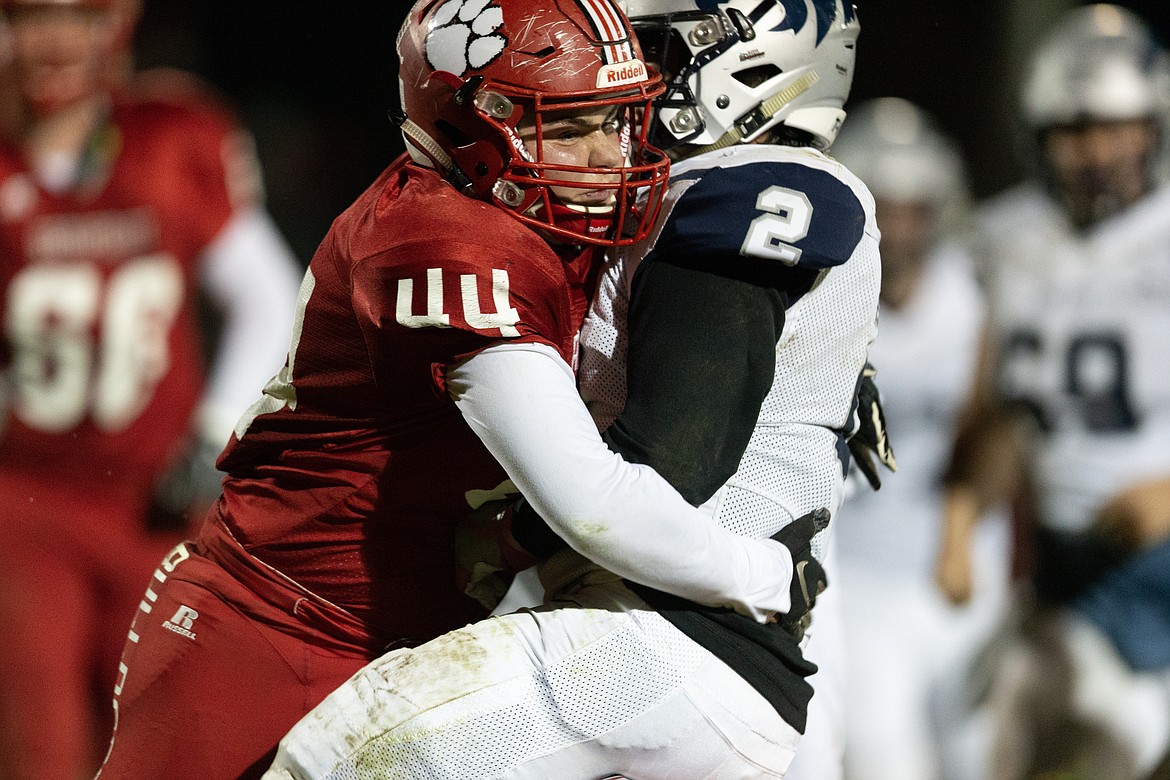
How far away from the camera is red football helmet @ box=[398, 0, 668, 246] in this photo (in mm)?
2291

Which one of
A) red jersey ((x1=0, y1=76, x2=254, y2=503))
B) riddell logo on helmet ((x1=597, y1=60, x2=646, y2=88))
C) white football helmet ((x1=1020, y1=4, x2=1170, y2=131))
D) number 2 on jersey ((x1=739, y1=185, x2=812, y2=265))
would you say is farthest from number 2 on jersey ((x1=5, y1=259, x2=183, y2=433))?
white football helmet ((x1=1020, y1=4, x2=1170, y2=131))

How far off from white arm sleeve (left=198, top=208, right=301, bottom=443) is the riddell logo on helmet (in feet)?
8.45

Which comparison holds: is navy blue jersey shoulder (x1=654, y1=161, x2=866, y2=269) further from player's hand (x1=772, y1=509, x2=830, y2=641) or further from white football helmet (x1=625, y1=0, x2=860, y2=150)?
player's hand (x1=772, y1=509, x2=830, y2=641)

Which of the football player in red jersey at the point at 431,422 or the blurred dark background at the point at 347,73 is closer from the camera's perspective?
the football player in red jersey at the point at 431,422

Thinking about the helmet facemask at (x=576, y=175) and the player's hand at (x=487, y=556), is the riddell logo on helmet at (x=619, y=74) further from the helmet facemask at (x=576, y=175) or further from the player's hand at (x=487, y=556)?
the player's hand at (x=487, y=556)

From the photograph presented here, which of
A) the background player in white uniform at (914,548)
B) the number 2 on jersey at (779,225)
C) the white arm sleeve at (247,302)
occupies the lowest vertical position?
the background player in white uniform at (914,548)

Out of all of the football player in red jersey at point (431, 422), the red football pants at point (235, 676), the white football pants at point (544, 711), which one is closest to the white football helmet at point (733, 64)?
the football player in red jersey at point (431, 422)

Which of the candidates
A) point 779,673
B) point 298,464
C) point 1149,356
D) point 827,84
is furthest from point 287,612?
point 1149,356

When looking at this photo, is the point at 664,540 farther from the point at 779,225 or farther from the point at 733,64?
the point at 733,64

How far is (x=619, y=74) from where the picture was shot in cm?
232

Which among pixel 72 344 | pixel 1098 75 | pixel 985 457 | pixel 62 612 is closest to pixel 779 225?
pixel 62 612

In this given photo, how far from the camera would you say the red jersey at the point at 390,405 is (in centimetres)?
215

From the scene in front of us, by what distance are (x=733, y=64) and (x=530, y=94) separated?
0.37 m

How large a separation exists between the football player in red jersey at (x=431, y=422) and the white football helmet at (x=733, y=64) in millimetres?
127
